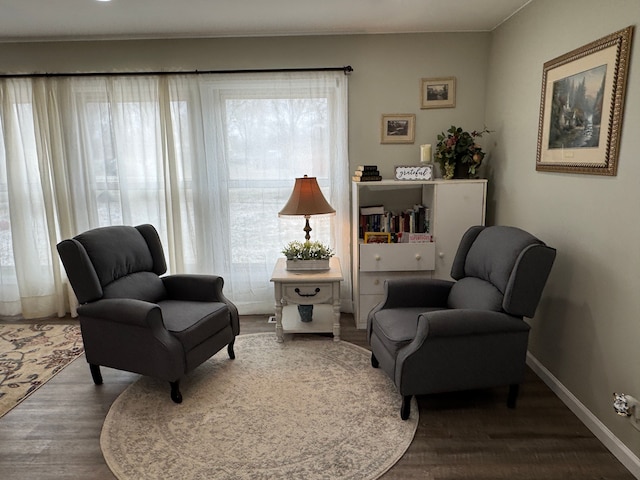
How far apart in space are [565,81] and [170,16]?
2.64 meters

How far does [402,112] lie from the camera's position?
12.1ft

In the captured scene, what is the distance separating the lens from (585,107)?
7.41ft

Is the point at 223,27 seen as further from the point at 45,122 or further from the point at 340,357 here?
the point at 340,357

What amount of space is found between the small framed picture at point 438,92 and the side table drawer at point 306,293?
5.89 ft

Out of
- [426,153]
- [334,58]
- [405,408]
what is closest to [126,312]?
[405,408]

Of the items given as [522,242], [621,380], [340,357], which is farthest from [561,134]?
[340,357]

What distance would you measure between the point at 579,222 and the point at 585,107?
2.00 ft

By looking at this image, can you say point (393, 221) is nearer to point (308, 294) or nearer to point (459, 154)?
point (459, 154)

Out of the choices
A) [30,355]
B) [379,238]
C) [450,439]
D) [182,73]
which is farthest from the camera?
[182,73]

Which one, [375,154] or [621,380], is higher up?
[375,154]

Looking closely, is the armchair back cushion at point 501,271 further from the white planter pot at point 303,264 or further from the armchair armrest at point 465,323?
the white planter pot at point 303,264

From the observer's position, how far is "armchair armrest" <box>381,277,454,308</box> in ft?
9.18

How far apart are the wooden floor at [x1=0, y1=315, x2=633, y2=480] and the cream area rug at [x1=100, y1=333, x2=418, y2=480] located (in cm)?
9

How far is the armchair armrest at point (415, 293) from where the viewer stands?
9.18 feet
